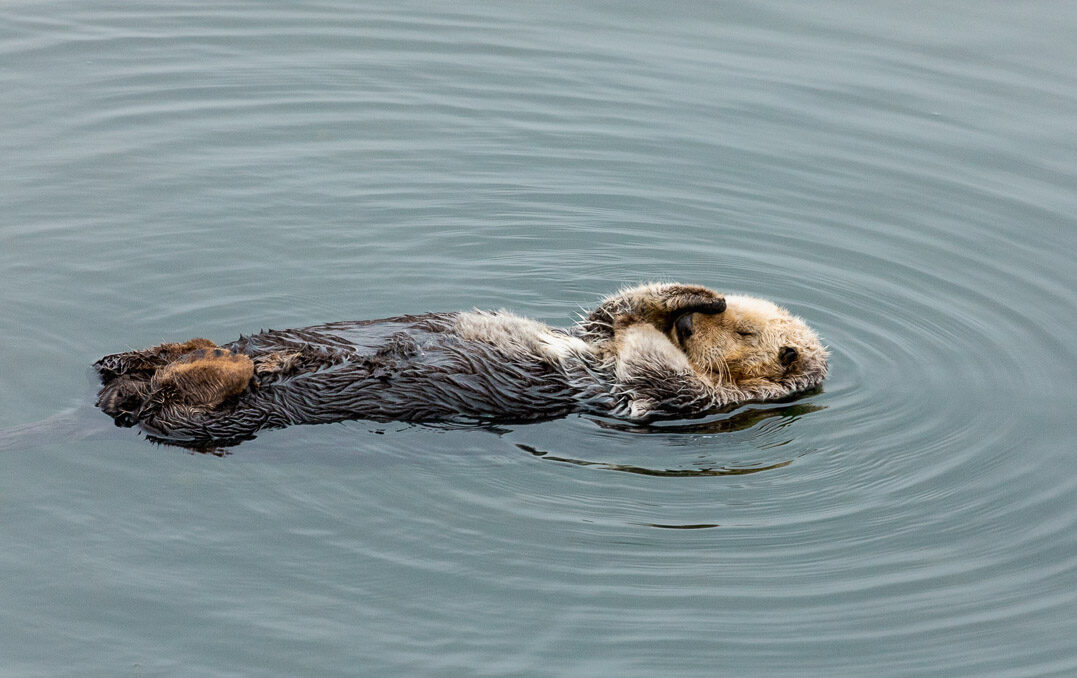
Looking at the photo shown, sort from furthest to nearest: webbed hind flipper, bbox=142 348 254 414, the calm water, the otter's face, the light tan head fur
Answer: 1. the otter's face
2. the light tan head fur
3. webbed hind flipper, bbox=142 348 254 414
4. the calm water

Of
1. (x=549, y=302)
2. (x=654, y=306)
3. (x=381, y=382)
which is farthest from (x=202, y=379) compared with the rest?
(x=549, y=302)

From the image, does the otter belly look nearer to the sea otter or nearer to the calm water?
the sea otter

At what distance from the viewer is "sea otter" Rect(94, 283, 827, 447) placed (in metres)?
5.41

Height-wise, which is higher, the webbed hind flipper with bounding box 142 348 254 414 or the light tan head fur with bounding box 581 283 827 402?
the light tan head fur with bounding box 581 283 827 402

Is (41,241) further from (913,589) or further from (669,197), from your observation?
(913,589)

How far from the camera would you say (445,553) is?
16.7ft

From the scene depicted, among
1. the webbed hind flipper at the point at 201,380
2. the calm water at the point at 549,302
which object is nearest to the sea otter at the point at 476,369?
the webbed hind flipper at the point at 201,380

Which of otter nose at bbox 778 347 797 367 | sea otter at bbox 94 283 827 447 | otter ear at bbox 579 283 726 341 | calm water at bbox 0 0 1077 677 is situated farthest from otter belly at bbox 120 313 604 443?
otter nose at bbox 778 347 797 367

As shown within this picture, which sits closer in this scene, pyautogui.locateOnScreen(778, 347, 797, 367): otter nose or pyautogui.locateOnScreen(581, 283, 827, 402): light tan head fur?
pyautogui.locateOnScreen(581, 283, 827, 402): light tan head fur

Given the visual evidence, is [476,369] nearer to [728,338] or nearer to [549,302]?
[728,338]

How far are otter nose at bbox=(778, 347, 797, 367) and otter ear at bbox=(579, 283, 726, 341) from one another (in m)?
0.48

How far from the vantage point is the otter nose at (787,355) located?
632 centimetres

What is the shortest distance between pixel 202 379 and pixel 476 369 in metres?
1.20

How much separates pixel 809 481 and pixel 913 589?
2.60ft
